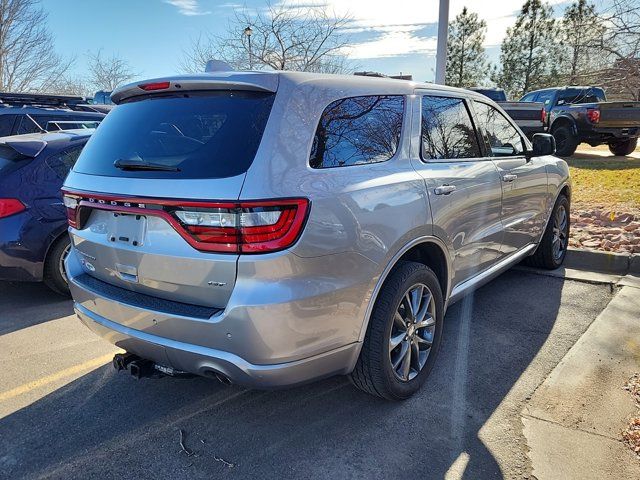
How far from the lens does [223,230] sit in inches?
85.7

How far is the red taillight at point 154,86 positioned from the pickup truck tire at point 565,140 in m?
13.3

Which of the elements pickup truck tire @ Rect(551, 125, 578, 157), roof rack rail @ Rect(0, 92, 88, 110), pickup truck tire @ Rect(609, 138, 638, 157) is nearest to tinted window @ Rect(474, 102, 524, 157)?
roof rack rail @ Rect(0, 92, 88, 110)

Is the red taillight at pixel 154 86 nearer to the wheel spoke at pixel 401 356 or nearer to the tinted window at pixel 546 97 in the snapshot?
the wheel spoke at pixel 401 356

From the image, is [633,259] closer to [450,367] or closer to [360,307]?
[450,367]

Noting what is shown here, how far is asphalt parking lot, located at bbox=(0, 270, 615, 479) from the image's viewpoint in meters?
2.52

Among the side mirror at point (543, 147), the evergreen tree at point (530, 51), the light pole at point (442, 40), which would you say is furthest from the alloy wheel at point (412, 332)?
the evergreen tree at point (530, 51)

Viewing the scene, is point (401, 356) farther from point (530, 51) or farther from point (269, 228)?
point (530, 51)

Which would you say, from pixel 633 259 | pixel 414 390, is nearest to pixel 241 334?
pixel 414 390

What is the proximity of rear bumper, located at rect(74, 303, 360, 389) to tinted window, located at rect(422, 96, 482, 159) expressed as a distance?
1.39 meters

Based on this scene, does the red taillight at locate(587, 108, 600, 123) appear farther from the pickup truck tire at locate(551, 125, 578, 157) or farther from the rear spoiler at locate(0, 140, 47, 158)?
the rear spoiler at locate(0, 140, 47, 158)

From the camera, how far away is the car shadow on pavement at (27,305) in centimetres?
434

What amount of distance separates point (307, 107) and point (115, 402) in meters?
2.10

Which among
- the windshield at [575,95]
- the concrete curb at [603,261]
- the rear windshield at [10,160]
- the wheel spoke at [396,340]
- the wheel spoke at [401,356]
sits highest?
the windshield at [575,95]

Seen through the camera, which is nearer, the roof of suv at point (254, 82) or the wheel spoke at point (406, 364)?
the roof of suv at point (254, 82)
